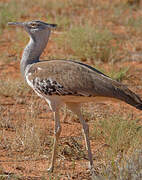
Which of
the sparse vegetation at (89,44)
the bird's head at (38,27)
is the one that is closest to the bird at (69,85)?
the bird's head at (38,27)

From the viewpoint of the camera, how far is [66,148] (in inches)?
156

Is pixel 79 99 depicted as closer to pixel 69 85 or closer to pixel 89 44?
pixel 69 85

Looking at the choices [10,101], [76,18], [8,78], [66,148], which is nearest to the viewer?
[66,148]

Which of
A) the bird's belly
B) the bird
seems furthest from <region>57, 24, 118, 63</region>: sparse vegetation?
the bird's belly

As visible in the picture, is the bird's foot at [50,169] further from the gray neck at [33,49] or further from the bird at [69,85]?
the gray neck at [33,49]

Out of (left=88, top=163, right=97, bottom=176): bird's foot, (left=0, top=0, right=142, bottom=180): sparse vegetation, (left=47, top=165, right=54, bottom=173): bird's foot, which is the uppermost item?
(left=0, top=0, right=142, bottom=180): sparse vegetation

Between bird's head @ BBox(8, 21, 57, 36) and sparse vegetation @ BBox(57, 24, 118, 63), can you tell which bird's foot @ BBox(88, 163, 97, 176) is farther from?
sparse vegetation @ BBox(57, 24, 118, 63)

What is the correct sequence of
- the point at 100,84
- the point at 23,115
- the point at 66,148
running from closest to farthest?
the point at 100,84 → the point at 66,148 → the point at 23,115

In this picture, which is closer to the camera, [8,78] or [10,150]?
[10,150]

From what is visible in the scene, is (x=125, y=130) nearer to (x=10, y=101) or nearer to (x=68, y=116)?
(x=68, y=116)

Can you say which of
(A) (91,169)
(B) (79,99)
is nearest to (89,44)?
(B) (79,99)

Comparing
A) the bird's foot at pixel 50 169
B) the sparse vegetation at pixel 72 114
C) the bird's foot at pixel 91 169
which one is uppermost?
the sparse vegetation at pixel 72 114

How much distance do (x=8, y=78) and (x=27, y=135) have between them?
1782mm

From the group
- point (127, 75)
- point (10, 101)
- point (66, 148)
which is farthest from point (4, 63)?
point (66, 148)
